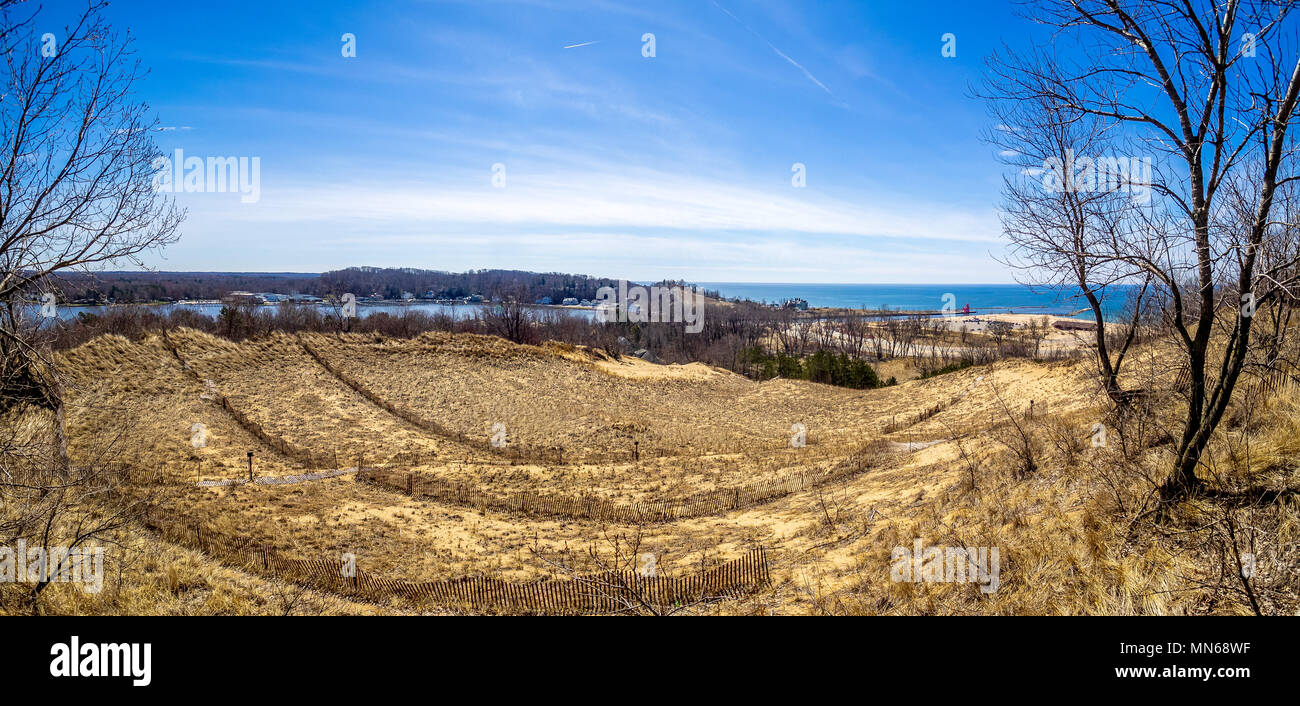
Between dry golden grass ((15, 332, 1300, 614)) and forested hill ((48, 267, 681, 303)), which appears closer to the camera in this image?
dry golden grass ((15, 332, 1300, 614))

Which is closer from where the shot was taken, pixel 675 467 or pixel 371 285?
pixel 675 467

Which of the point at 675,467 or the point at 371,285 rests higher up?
the point at 371,285

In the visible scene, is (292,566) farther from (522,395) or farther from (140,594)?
(522,395)

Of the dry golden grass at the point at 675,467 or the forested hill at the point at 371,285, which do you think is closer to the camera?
the dry golden grass at the point at 675,467

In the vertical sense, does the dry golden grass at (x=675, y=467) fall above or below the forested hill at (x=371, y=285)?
below

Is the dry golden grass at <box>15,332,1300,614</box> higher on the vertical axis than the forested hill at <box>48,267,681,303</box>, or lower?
lower

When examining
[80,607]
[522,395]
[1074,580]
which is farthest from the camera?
[522,395]

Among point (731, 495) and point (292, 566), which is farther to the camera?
point (731, 495)
